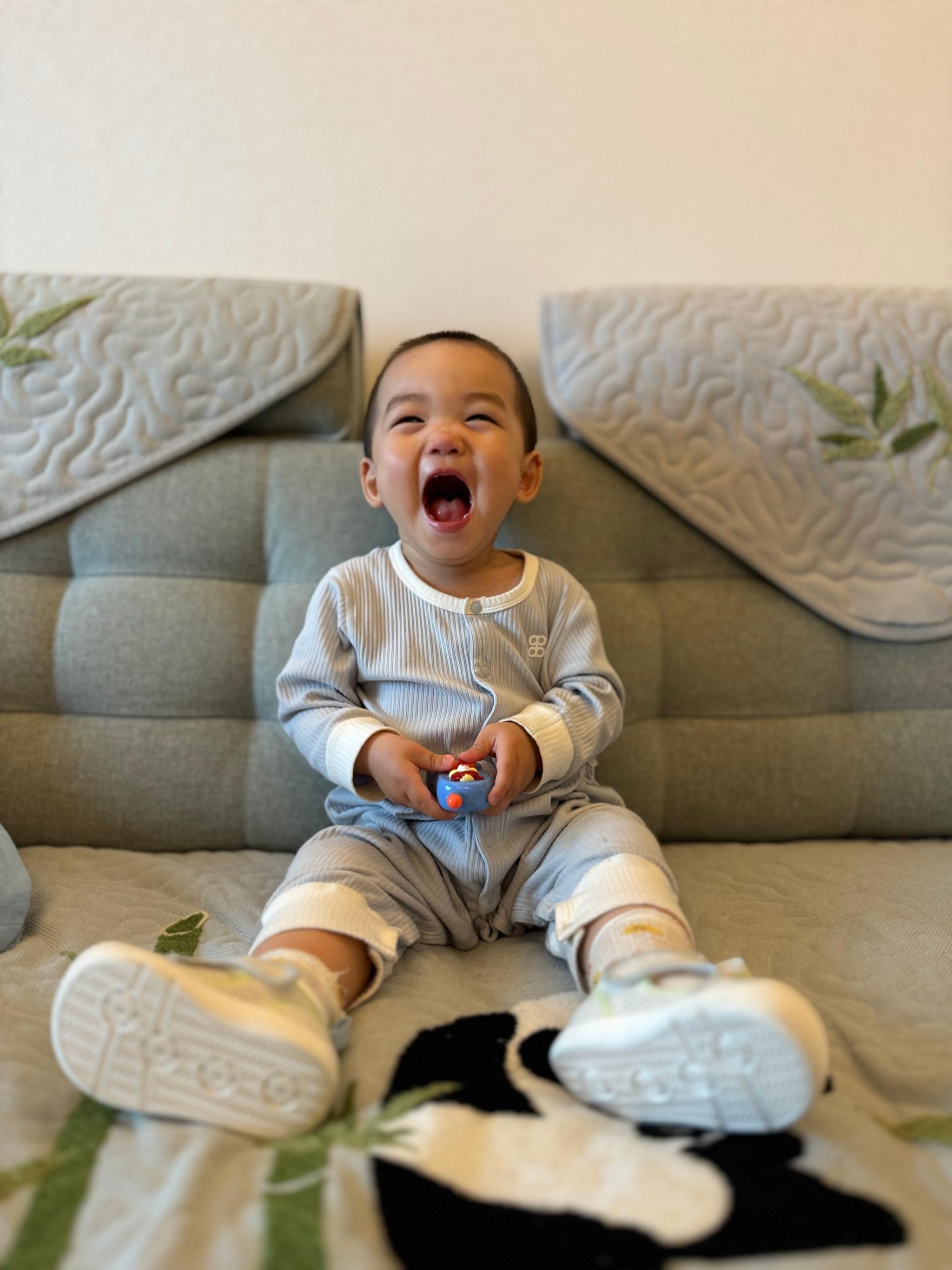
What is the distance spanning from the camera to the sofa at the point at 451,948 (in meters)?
0.57

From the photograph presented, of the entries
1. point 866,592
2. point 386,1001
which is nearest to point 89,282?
point 386,1001

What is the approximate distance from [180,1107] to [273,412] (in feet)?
3.04

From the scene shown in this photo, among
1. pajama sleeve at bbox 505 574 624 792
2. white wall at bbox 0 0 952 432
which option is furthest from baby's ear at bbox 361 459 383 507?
white wall at bbox 0 0 952 432

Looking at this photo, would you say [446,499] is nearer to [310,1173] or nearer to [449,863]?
[449,863]

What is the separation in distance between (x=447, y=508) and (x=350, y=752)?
325 millimetres

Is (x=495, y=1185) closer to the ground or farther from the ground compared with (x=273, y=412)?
closer to the ground

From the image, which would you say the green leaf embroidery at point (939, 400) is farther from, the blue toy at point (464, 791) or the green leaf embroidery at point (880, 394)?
the blue toy at point (464, 791)

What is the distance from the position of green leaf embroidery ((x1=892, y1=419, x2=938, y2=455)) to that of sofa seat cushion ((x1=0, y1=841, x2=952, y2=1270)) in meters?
0.68

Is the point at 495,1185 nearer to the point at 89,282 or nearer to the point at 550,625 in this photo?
the point at 550,625

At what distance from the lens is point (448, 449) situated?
1056 millimetres

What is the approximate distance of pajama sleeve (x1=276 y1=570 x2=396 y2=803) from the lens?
1.00m

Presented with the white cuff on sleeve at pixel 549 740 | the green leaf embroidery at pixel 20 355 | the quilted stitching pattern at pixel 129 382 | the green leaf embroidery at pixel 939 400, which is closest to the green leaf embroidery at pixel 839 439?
the green leaf embroidery at pixel 939 400

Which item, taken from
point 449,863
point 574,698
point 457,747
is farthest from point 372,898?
point 574,698

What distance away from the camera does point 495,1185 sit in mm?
597
